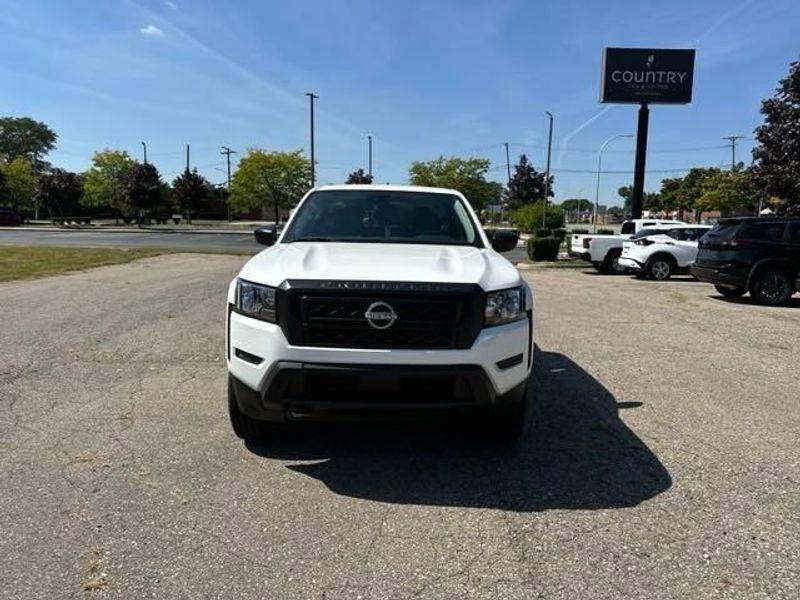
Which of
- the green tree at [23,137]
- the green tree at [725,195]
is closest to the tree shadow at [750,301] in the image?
the green tree at [725,195]

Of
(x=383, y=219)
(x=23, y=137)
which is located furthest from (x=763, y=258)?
(x=23, y=137)

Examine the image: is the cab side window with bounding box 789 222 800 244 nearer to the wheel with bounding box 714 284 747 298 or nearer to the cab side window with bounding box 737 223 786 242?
the cab side window with bounding box 737 223 786 242

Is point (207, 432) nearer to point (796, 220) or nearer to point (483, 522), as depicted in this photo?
point (483, 522)

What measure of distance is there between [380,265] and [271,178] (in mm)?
67806

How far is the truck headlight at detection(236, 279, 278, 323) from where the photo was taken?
3.62 meters

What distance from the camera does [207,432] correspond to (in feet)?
14.7

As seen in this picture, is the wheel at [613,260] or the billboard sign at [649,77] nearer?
the wheel at [613,260]

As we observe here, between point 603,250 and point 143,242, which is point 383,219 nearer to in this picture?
point 603,250

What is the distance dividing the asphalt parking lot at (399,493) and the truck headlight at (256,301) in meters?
0.95

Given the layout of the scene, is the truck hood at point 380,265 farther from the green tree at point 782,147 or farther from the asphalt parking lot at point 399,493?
the green tree at point 782,147

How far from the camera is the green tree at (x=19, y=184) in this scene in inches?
2783

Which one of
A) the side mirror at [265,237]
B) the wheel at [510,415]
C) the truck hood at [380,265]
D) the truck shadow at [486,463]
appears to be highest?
the side mirror at [265,237]

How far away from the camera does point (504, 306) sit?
12.3 ft

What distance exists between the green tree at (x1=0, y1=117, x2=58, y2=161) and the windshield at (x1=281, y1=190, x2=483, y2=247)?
403ft
